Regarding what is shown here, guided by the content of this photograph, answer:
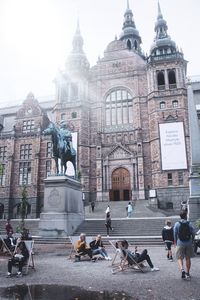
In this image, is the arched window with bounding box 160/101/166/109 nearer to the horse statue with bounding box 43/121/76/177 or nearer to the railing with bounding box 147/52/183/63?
the railing with bounding box 147/52/183/63

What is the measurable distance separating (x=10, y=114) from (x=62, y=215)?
31.9 meters

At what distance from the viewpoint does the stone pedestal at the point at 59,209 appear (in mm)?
17516

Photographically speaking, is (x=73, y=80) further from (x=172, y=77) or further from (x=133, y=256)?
(x=133, y=256)

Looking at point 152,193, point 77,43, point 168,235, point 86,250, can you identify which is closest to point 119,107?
point 152,193

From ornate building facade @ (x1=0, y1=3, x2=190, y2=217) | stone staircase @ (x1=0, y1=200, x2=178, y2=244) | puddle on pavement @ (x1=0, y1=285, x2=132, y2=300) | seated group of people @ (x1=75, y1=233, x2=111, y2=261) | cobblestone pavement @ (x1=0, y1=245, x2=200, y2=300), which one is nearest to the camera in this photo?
puddle on pavement @ (x1=0, y1=285, x2=132, y2=300)

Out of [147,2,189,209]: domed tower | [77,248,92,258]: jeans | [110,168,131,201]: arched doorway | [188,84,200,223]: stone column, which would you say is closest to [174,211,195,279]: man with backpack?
[77,248,92,258]: jeans

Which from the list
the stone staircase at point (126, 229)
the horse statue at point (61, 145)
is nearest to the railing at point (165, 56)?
the horse statue at point (61, 145)

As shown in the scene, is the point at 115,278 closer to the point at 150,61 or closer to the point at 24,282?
the point at 24,282

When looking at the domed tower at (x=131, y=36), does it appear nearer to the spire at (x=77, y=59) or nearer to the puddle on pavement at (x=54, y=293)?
the spire at (x=77, y=59)

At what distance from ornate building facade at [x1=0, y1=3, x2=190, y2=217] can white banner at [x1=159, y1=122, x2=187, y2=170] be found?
0.11 metres

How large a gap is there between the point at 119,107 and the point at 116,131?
388 centimetres

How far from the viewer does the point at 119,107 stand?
38.1 meters

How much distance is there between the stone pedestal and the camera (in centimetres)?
1752

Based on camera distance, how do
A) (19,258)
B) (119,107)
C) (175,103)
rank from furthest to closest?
(119,107) < (175,103) < (19,258)
